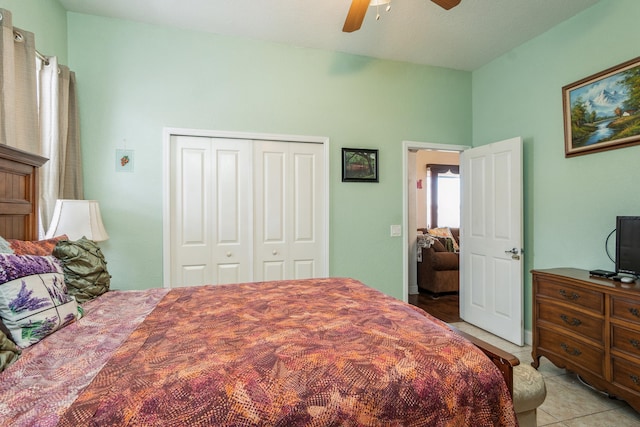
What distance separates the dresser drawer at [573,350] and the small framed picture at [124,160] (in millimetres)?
3787

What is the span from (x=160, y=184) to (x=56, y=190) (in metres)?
0.75

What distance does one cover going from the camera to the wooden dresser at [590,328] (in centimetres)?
195

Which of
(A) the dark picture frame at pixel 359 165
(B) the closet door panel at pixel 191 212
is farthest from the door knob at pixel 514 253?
(B) the closet door panel at pixel 191 212

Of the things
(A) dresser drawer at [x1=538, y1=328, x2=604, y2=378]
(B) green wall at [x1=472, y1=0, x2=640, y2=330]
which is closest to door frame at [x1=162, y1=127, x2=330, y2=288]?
(B) green wall at [x1=472, y1=0, x2=640, y2=330]

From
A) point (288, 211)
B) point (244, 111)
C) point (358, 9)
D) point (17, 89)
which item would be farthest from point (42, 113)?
point (358, 9)

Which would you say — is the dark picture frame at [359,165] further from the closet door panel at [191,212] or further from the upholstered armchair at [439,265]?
the upholstered armchair at [439,265]

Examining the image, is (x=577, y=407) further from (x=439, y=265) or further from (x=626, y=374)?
(x=439, y=265)

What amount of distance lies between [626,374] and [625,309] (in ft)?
1.30

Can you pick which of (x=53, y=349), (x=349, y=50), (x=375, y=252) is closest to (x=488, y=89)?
(x=349, y=50)

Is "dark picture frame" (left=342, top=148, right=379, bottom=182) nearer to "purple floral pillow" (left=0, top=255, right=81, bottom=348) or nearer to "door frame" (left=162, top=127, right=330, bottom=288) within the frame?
"door frame" (left=162, top=127, right=330, bottom=288)

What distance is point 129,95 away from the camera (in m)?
2.86

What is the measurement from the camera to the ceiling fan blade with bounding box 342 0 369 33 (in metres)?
1.94

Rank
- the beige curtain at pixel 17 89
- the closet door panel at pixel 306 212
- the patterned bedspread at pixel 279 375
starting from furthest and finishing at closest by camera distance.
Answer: the closet door panel at pixel 306 212 → the beige curtain at pixel 17 89 → the patterned bedspread at pixel 279 375

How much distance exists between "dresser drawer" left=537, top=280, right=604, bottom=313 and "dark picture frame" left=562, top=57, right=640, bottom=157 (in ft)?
3.73
